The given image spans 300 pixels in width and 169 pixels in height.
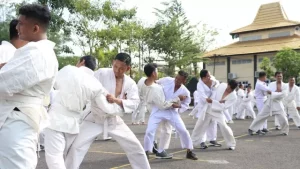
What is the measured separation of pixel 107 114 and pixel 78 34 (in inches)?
686

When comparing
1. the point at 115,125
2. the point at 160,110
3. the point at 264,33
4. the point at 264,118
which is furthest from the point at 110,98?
the point at 264,33

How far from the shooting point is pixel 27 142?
3062 millimetres

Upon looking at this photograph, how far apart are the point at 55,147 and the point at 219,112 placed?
193 inches

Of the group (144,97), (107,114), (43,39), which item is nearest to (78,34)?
(144,97)

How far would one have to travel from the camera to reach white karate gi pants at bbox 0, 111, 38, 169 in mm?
2961

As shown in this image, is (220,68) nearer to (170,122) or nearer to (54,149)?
(170,122)

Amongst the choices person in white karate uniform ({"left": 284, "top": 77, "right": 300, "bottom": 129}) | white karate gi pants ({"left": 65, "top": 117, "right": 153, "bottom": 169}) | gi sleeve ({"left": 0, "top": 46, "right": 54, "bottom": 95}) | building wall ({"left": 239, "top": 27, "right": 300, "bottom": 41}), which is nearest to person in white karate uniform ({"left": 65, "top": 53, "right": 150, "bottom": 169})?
white karate gi pants ({"left": 65, "top": 117, "right": 153, "bottom": 169})

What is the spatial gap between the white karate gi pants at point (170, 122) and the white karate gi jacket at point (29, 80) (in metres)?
4.23

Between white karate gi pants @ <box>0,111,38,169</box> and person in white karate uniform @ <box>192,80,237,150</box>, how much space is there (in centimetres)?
611

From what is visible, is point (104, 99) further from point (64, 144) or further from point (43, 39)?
point (43, 39)

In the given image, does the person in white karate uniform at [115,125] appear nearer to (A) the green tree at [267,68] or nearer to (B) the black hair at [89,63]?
(B) the black hair at [89,63]

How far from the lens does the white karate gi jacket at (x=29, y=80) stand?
2.94 m

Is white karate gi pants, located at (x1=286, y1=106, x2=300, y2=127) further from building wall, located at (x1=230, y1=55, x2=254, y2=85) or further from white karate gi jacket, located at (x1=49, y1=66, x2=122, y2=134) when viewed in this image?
building wall, located at (x1=230, y1=55, x2=254, y2=85)

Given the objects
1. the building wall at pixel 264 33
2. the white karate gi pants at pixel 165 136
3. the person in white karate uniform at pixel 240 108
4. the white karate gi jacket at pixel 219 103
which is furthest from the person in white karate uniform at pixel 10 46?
the building wall at pixel 264 33
